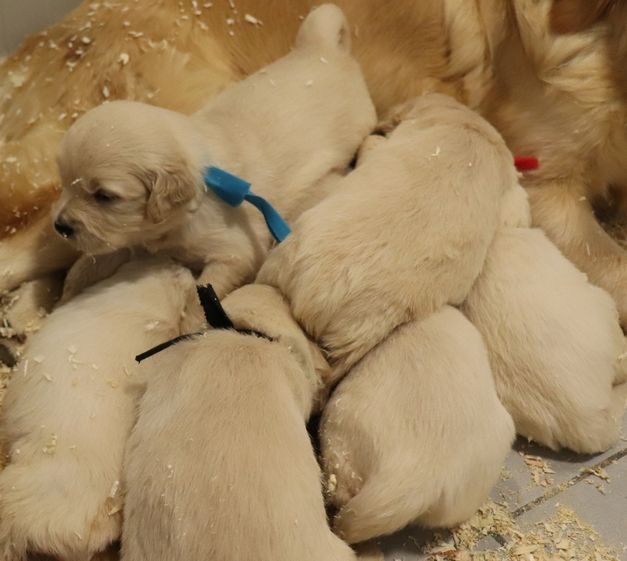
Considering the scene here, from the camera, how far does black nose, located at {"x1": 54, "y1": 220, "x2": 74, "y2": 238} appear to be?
4.05 ft

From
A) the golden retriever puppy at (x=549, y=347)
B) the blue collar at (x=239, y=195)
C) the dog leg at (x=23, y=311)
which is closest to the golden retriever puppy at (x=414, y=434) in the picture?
the golden retriever puppy at (x=549, y=347)

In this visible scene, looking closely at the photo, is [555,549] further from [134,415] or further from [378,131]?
[378,131]

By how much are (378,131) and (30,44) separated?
2.87 ft

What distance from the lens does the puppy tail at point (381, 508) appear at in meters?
1.06

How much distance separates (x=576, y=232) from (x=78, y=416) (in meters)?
1.14

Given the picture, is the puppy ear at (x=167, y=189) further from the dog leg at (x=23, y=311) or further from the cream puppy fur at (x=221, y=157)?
the dog leg at (x=23, y=311)

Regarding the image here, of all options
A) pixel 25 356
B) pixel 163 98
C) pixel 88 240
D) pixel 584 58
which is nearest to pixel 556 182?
pixel 584 58

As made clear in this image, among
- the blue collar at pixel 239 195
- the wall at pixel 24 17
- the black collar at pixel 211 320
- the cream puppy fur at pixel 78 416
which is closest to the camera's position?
the cream puppy fur at pixel 78 416

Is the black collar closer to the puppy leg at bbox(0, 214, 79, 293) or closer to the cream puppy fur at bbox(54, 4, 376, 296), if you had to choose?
the cream puppy fur at bbox(54, 4, 376, 296)

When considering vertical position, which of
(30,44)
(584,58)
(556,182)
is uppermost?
(30,44)

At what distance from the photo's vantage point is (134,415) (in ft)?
3.76

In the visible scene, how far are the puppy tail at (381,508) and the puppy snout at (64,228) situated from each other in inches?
24.3

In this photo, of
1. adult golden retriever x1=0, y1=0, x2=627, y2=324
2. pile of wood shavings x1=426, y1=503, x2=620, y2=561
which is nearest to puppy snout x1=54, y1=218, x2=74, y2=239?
adult golden retriever x1=0, y1=0, x2=627, y2=324

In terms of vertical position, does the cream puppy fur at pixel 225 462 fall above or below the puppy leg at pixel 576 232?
above
